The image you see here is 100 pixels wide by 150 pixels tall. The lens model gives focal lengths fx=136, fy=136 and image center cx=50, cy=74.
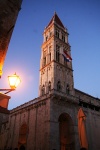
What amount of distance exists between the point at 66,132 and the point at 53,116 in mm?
5678

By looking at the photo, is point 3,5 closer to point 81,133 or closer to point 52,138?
point 81,133

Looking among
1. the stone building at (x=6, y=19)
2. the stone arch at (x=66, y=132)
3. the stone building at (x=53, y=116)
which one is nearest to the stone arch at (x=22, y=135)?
the stone building at (x=53, y=116)

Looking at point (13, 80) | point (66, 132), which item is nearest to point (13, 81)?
point (13, 80)

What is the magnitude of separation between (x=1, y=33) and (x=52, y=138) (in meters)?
20.2

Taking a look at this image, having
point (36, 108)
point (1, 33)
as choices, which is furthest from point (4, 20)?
point (36, 108)

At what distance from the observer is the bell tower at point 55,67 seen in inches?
1186

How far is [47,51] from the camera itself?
3703cm

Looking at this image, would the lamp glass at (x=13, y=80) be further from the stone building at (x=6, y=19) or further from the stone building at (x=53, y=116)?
the stone building at (x=53, y=116)

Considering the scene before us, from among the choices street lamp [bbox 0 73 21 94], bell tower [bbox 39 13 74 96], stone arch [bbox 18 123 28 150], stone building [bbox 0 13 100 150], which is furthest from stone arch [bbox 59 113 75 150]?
street lamp [bbox 0 73 21 94]

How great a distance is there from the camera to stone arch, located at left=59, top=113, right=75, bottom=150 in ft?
81.5

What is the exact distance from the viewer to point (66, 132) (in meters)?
26.2

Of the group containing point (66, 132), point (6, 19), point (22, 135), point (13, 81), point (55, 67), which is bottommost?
point (22, 135)

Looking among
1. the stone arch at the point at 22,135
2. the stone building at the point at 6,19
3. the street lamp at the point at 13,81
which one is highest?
the stone building at the point at 6,19

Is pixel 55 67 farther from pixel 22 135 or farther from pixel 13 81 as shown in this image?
pixel 13 81
